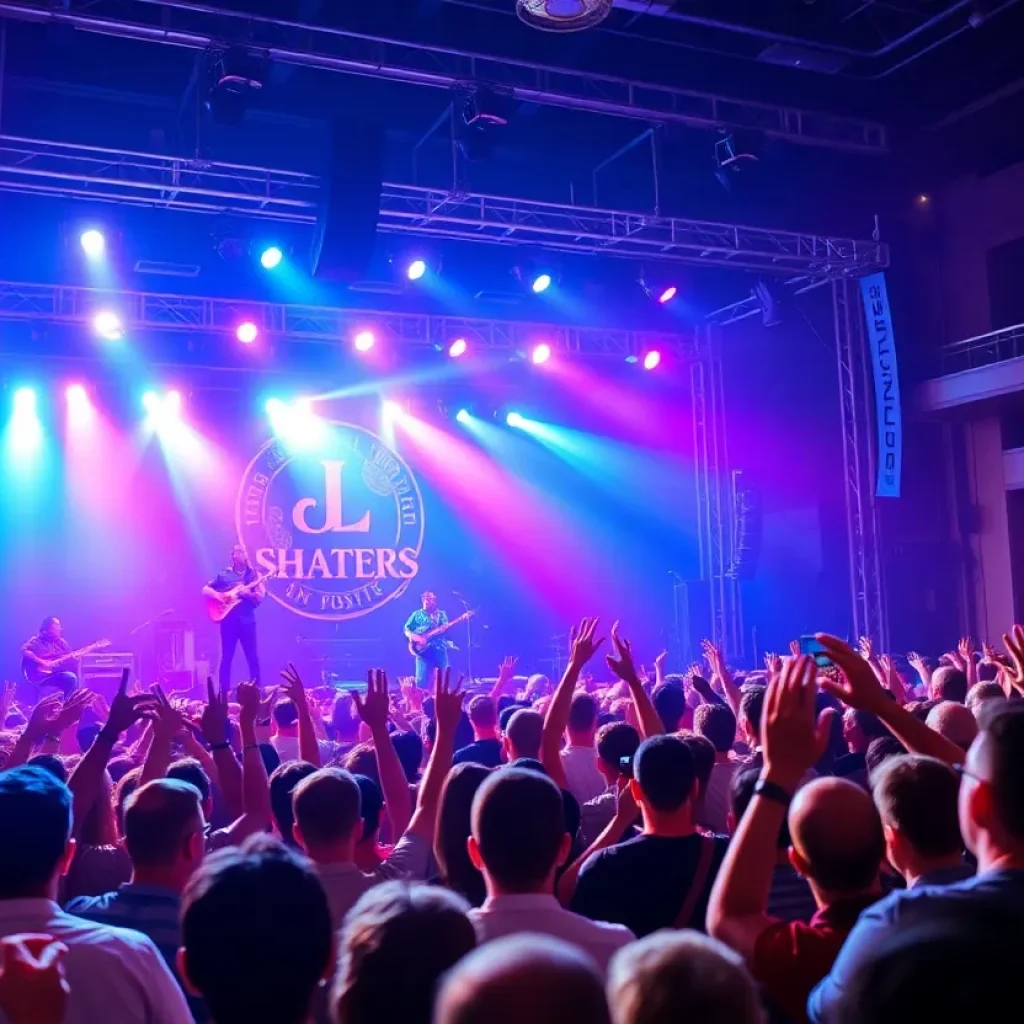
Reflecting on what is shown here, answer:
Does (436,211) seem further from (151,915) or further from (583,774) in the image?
(151,915)

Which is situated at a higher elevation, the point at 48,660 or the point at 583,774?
the point at 48,660

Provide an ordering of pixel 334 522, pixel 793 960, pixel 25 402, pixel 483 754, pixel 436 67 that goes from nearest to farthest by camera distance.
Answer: pixel 793 960 → pixel 483 754 → pixel 436 67 → pixel 25 402 → pixel 334 522

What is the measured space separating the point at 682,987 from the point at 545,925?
1095mm

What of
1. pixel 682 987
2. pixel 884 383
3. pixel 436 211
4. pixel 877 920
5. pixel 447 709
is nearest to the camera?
pixel 682 987

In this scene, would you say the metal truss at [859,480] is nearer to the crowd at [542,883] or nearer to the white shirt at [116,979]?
the crowd at [542,883]

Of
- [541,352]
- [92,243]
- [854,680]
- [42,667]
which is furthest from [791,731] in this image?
[541,352]

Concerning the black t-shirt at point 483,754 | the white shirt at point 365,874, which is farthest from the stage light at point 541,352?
the white shirt at point 365,874

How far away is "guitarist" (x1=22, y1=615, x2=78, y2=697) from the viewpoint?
11398mm

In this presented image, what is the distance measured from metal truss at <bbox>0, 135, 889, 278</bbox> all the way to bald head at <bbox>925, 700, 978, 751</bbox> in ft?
25.4

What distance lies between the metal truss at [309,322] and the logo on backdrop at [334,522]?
167cm

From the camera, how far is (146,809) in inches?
101

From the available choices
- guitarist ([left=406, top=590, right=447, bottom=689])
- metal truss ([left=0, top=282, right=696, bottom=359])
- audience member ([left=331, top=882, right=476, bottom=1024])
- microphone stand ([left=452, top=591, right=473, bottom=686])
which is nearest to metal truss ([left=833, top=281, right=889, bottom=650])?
metal truss ([left=0, top=282, right=696, bottom=359])

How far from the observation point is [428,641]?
1310 centimetres

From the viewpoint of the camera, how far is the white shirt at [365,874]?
2635 millimetres
